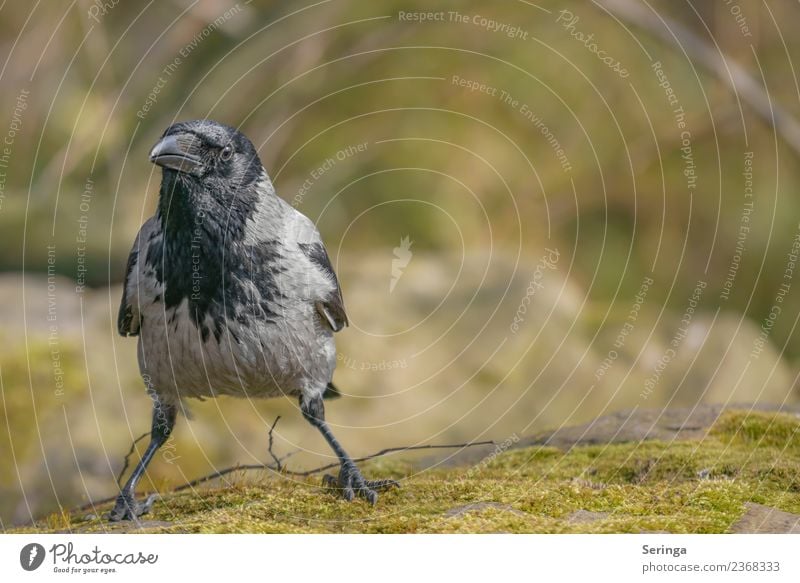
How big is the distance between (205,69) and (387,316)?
11.5 feet

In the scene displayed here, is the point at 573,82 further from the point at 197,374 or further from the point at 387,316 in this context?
the point at 197,374

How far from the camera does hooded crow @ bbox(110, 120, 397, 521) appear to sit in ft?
15.3

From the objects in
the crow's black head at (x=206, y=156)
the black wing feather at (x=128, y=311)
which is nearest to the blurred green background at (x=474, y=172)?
the black wing feather at (x=128, y=311)

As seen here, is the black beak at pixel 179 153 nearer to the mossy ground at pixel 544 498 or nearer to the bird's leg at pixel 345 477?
the bird's leg at pixel 345 477

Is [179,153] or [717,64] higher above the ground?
[717,64]

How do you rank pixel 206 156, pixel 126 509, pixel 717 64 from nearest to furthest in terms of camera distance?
1. pixel 206 156
2. pixel 126 509
3. pixel 717 64

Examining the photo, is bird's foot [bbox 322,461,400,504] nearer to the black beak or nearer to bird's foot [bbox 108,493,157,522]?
bird's foot [bbox 108,493,157,522]

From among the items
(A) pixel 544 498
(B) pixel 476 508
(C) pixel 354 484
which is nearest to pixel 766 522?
(A) pixel 544 498

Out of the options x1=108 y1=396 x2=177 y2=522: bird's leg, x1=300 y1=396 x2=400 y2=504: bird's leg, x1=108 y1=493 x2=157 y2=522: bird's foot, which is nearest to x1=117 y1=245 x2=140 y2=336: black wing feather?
x1=108 y1=396 x2=177 y2=522: bird's leg

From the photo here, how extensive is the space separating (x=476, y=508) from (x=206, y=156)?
6.63 ft

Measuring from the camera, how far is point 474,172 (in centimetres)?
1069

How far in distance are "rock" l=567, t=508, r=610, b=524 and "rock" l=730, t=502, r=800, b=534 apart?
0.58 metres

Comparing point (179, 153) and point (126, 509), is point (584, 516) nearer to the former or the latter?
point (126, 509)

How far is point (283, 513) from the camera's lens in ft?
15.3
